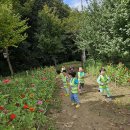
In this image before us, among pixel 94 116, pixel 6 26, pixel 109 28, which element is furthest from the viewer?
pixel 6 26

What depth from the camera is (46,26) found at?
3338 cm

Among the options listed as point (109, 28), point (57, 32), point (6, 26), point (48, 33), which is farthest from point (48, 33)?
point (109, 28)

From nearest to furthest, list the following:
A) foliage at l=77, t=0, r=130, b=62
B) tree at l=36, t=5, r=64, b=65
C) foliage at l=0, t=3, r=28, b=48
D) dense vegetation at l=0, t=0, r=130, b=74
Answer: foliage at l=77, t=0, r=130, b=62 → dense vegetation at l=0, t=0, r=130, b=74 → foliage at l=0, t=3, r=28, b=48 → tree at l=36, t=5, r=64, b=65

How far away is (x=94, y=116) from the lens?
9.62 m

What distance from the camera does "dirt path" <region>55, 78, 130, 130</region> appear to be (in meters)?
8.48

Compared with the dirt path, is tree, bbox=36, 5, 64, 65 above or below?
above

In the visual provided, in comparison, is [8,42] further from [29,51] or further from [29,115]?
[29,115]

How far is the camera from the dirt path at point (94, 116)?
8477 mm

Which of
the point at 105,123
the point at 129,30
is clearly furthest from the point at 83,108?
the point at 129,30

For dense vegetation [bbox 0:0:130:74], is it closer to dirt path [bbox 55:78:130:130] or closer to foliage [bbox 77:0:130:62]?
foliage [bbox 77:0:130:62]

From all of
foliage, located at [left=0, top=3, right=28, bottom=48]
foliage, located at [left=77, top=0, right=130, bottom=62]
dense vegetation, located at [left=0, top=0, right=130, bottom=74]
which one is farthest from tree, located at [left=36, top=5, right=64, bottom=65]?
foliage, located at [left=77, top=0, right=130, bottom=62]

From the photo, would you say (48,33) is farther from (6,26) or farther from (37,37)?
(6,26)

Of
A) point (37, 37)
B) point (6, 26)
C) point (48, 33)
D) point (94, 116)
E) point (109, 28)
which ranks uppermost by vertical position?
point (6, 26)

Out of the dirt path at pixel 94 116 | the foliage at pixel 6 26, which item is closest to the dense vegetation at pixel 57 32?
the foliage at pixel 6 26
